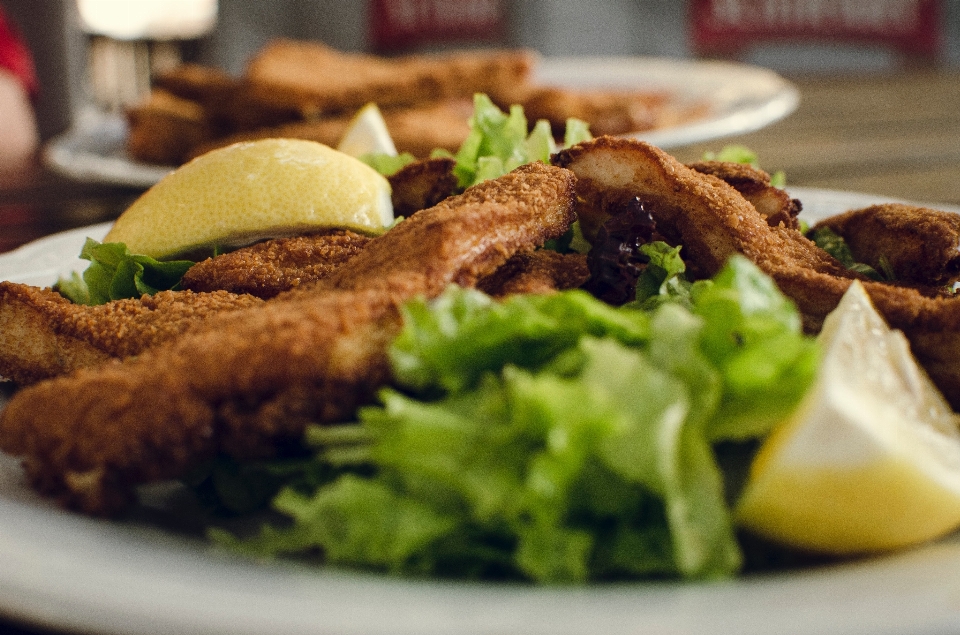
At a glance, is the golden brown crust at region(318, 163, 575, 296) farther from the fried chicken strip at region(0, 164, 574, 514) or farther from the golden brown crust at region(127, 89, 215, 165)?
the golden brown crust at region(127, 89, 215, 165)

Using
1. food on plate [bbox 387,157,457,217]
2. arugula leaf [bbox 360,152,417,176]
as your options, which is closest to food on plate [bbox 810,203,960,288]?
food on plate [bbox 387,157,457,217]

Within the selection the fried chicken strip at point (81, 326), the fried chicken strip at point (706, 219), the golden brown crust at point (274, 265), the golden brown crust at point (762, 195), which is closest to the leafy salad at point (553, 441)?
the fried chicken strip at point (706, 219)

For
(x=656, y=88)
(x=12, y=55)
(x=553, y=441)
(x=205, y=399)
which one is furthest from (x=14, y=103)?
(x=553, y=441)

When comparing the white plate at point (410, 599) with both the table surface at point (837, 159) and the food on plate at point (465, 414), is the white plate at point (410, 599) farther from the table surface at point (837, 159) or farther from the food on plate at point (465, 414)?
the table surface at point (837, 159)

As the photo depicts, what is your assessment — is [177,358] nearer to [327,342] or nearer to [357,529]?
[327,342]

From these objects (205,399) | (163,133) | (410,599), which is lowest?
(410,599)

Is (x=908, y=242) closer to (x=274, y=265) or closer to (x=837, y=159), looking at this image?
(x=274, y=265)
